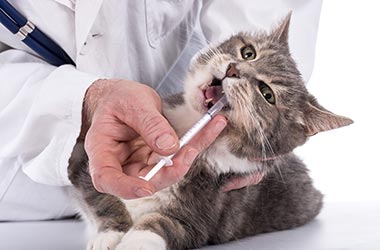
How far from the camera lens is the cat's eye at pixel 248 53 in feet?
4.79

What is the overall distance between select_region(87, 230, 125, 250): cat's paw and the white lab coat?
0.57 feet

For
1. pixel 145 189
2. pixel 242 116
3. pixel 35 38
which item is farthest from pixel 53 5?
pixel 145 189

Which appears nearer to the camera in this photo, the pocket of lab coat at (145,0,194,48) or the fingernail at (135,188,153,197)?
the fingernail at (135,188,153,197)

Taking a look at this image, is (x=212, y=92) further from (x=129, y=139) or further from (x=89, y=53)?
(x=89, y=53)

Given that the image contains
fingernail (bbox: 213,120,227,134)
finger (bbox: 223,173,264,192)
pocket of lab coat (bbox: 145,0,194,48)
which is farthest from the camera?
pocket of lab coat (bbox: 145,0,194,48)

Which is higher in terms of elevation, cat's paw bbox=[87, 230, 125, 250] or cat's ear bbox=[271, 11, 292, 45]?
cat's ear bbox=[271, 11, 292, 45]

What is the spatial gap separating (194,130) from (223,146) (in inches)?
6.3

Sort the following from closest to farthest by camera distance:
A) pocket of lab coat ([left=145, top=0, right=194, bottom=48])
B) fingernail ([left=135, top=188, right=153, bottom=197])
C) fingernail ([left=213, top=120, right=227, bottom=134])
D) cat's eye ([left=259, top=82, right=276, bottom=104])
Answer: fingernail ([left=135, top=188, right=153, bottom=197])
fingernail ([left=213, top=120, right=227, bottom=134])
cat's eye ([left=259, top=82, right=276, bottom=104])
pocket of lab coat ([left=145, top=0, right=194, bottom=48])

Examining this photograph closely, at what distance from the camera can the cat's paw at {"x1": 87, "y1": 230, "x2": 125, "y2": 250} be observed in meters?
1.33

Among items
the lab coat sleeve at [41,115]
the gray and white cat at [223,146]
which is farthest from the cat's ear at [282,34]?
the lab coat sleeve at [41,115]

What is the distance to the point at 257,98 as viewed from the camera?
1356mm

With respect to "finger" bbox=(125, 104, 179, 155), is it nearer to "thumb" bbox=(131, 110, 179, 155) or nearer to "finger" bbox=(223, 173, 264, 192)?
"thumb" bbox=(131, 110, 179, 155)

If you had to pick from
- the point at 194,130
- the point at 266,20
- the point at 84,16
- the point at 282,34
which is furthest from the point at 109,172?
the point at 266,20

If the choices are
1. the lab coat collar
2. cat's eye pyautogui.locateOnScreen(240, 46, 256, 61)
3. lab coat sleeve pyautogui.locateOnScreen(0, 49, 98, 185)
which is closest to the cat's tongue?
cat's eye pyautogui.locateOnScreen(240, 46, 256, 61)
